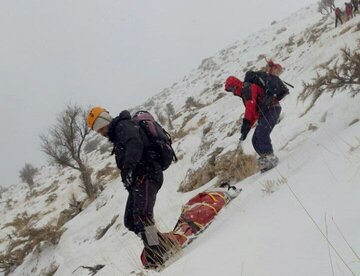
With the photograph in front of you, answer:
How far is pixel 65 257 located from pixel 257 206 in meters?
9.71

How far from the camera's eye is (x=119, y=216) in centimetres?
1098

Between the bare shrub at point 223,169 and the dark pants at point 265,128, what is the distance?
33.6 inches

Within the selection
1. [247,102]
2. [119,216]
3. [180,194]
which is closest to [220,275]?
[247,102]

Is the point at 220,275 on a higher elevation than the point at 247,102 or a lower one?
lower

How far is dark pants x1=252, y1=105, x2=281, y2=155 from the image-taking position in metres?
5.49

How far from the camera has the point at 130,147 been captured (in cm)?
397

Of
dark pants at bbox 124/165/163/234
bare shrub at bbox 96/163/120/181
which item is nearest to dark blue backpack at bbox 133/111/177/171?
dark pants at bbox 124/165/163/234

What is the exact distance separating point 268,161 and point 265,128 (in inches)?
19.2

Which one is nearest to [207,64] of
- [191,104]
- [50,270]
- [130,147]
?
[191,104]

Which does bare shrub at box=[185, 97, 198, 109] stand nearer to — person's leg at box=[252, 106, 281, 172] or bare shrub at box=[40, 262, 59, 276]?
bare shrub at box=[40, 262, 59, 276]

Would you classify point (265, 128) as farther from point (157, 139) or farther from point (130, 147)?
point (130, 147)

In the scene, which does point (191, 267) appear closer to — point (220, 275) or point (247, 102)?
point (220, 275)

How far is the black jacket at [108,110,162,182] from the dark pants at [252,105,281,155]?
5.90ft

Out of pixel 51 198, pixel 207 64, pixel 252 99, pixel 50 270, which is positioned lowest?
pixel 50 270
